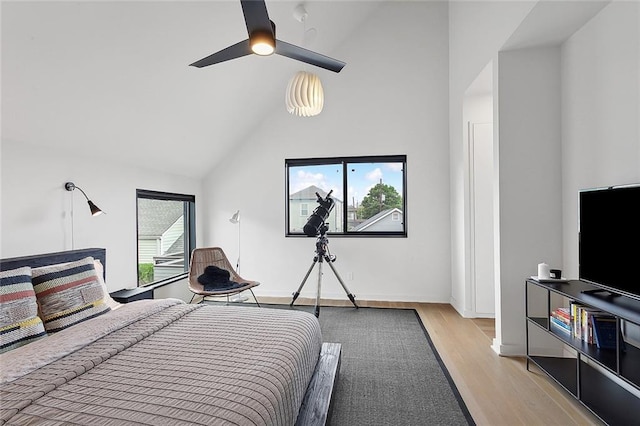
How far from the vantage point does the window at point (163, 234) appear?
3.57 metres

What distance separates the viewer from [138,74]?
2.43m

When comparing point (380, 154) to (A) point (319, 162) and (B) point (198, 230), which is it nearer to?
(A) point (319, 162)

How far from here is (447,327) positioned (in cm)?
319

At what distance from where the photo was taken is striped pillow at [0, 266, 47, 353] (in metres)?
1.52

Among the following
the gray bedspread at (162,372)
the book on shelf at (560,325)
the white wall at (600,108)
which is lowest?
the book on shelf at (560,325)

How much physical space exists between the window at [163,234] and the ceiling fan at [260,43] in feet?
7.51

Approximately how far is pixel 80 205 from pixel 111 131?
72 centimetres

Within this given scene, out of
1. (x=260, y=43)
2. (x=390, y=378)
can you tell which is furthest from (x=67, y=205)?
(x=390, y=378)

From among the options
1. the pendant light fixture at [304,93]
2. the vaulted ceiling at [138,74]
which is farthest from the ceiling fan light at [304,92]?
the vaulted ceiling at [138,74]

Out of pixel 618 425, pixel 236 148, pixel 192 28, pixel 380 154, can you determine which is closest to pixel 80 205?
pixel 192 28

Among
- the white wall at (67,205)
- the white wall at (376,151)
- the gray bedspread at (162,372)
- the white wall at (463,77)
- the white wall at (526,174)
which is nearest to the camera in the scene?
the gray bedspread at (162,372)

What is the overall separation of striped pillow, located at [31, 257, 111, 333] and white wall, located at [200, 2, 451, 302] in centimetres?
254

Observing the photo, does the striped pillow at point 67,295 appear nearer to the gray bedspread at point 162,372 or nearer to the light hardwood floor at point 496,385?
the gray bedspread at point 162,372

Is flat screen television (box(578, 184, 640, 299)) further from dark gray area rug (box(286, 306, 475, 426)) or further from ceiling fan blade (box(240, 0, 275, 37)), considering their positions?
ceiling fan blade (box(240, 0, 275, 37))
